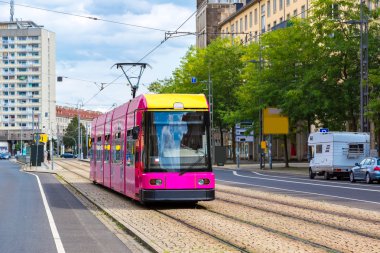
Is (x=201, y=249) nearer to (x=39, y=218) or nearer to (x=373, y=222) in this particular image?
(x=373, y=222)

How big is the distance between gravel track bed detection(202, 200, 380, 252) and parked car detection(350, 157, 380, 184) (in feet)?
62.1

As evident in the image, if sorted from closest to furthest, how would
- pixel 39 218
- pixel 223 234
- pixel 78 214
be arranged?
pixel 223 234 → pixel 39 218 → pixel 78 214

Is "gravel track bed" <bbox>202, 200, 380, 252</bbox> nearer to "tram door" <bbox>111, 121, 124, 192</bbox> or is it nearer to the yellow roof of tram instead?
the yellow roof of tram

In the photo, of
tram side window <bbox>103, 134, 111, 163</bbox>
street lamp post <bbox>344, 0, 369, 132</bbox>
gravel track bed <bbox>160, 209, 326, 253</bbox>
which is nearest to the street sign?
street lamp post <bbox>344, 0, 369, 132</bbox>

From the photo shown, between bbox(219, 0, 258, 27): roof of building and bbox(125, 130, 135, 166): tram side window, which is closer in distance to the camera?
bbox(125, 130, 135, 166): tram side window

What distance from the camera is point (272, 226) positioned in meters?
16.0

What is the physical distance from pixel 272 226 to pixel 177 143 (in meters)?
5.58

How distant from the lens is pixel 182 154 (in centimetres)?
2097

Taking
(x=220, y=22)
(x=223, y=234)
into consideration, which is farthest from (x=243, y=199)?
(x=220, y=22)

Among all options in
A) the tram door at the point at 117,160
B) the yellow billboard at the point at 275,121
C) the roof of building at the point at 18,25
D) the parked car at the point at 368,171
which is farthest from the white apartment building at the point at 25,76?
the tram door at the point at 117,160

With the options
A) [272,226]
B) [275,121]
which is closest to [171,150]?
[272,226]

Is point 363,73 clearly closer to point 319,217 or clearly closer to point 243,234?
point 319,217

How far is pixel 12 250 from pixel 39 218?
21.1 ft

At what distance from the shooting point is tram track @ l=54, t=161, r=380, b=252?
501 inches
